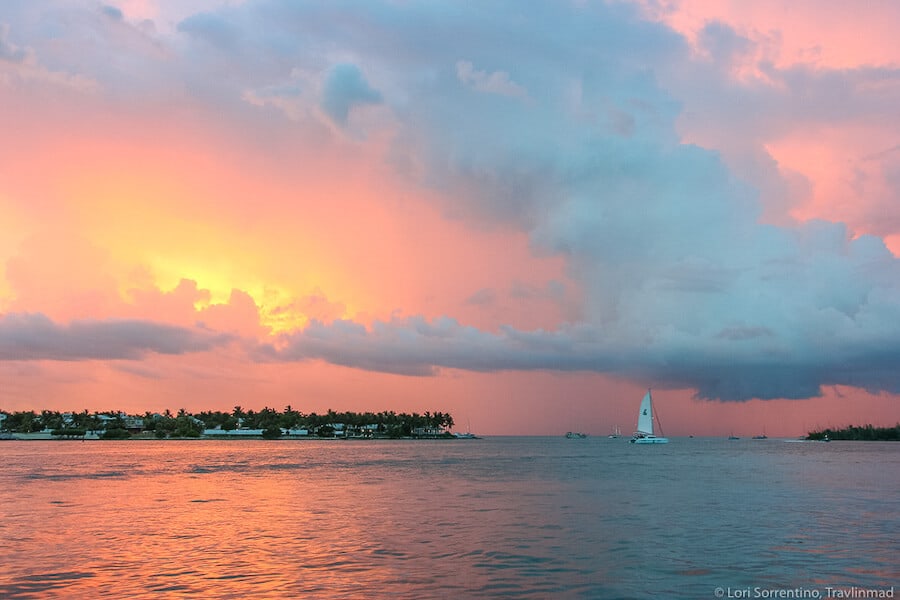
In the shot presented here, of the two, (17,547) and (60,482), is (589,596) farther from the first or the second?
(60,482)

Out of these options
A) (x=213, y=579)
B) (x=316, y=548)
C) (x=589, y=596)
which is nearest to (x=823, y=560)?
(x=589, y=596)

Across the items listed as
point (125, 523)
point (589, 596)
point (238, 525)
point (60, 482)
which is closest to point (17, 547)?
point (125, 523)

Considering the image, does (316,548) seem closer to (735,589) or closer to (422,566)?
(422,566)

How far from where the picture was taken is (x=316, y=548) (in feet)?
129

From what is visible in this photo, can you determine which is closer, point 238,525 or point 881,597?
point 881,597

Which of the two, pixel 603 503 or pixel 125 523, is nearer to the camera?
pixel 125 523

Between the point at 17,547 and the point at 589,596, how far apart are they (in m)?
32.5

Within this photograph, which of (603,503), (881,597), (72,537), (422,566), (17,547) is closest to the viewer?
(881,597)

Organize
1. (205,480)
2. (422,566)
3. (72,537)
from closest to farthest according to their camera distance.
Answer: (422,566)
(72,537)
(205,480)

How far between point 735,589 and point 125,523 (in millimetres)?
41148

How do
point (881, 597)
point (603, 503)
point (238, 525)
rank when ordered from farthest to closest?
point (603, 503) → point (238, 525) → point (881, 597)

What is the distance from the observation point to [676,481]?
90000 millimetres

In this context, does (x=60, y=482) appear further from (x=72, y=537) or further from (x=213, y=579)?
(x=213, y=579)

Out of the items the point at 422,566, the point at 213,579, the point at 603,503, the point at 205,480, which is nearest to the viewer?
the point at 213,579
